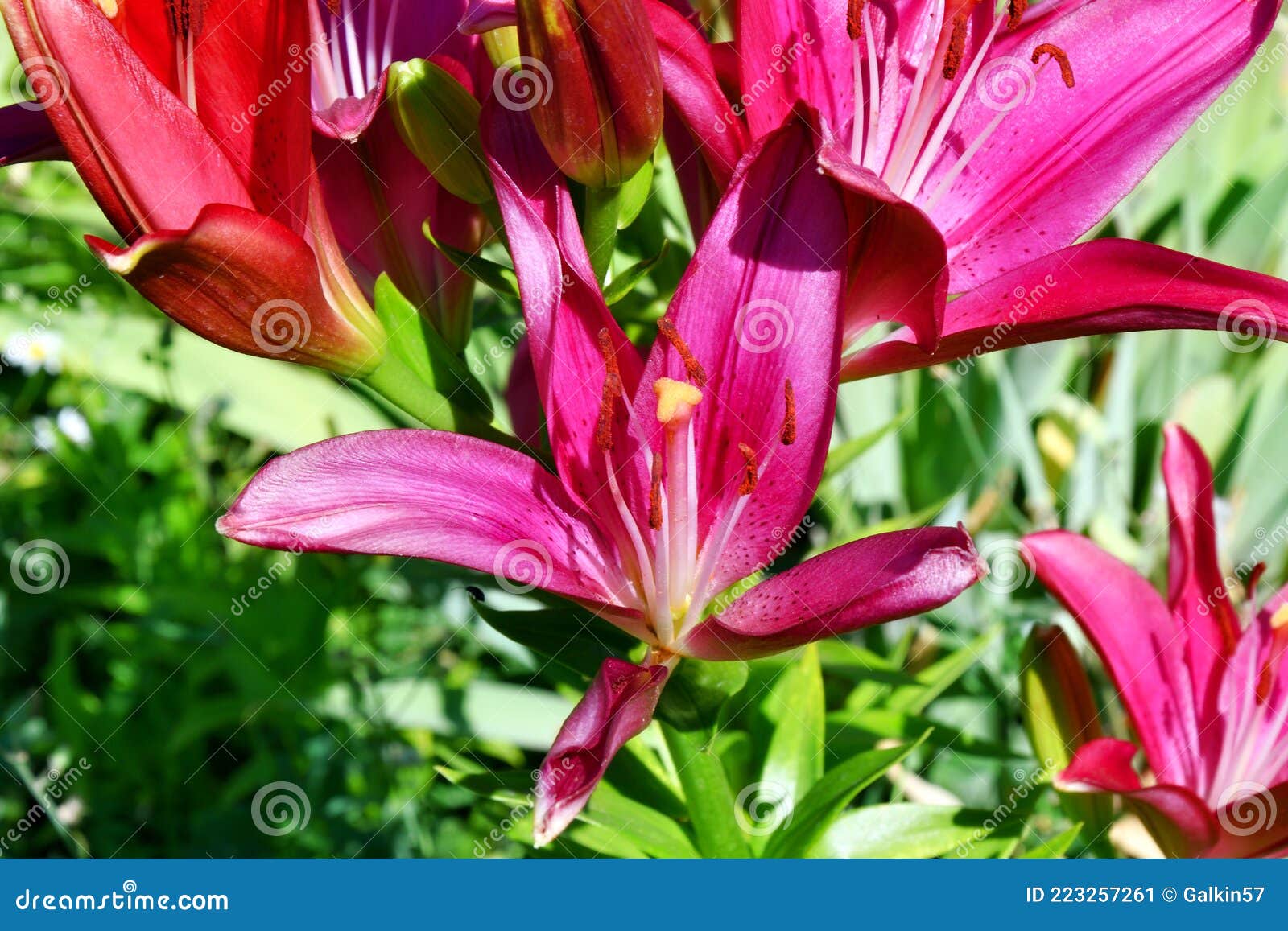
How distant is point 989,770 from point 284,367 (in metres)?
1.30

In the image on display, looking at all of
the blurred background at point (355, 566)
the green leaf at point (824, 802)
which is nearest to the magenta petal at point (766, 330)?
the green leaf at point (824, 802)

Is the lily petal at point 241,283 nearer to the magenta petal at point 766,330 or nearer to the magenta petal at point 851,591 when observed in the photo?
the magenta petal at point 766,330

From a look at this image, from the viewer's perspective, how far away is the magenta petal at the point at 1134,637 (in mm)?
1041

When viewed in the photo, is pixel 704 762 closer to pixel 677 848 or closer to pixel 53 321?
pixel 677 848

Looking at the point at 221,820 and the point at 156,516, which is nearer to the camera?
the point at 221,820

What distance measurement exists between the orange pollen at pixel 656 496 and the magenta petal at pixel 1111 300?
19 centimetres

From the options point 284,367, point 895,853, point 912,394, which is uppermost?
point 912,394

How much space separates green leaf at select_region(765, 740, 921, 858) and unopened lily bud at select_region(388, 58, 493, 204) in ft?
1.82

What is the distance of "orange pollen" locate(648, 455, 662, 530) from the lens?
783 mm

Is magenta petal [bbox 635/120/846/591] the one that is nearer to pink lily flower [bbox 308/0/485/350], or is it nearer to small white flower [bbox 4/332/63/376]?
pink lily flower [bbox 308/0/485/350]

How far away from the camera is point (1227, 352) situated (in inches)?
89.1

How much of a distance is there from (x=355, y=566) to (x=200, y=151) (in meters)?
1.27

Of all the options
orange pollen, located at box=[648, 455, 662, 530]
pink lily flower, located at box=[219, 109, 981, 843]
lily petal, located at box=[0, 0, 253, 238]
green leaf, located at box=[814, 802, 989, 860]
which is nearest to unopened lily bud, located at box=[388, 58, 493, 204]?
pink lily flower, located at box=[219, 109, 981, 843]

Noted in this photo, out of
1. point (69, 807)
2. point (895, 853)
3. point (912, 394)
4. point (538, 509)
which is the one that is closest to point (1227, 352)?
point (912, 394)
